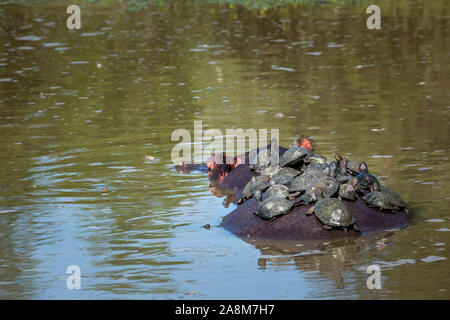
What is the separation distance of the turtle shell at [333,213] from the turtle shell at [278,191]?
679mm

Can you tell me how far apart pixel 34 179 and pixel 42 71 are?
1096 cm

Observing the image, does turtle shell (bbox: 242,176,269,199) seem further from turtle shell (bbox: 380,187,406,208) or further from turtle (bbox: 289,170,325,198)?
turtle shell (bbox: 380,187,406,208)

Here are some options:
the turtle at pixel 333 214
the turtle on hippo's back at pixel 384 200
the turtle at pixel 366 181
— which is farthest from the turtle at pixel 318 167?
the turtle at pixel 333 214

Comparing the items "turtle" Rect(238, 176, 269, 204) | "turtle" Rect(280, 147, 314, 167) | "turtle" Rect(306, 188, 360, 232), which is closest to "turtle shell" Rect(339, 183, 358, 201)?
"turtle" Rect(306, 188, 360, 232)

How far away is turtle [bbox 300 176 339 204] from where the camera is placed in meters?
9.76

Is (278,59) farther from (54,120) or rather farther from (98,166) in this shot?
(98,166)

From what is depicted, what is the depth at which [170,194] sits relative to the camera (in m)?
11.9

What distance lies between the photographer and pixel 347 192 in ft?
32.3

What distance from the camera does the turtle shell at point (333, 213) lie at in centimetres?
942

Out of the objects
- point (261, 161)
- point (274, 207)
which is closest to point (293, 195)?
point (274, 207)

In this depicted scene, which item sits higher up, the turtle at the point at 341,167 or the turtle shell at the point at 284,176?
the turtle at the point at 341,167

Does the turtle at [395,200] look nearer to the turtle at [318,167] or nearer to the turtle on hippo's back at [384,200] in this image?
the turtle on hippo's back at [384,200]

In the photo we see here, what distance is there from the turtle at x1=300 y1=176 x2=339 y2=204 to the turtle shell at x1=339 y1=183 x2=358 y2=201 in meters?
0.10
